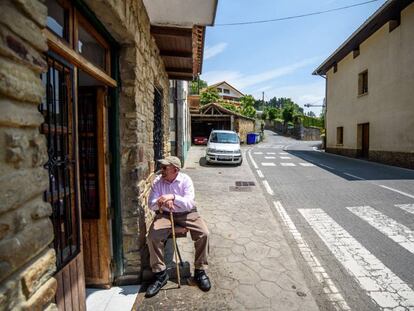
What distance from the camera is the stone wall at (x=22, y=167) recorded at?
1.14 metres

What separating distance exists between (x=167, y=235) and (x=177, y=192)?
0.54 metres

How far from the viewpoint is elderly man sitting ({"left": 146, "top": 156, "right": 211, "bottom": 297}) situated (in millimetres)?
3262

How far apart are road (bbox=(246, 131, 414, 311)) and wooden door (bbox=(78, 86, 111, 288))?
2.47m

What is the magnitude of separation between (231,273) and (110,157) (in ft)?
6.79

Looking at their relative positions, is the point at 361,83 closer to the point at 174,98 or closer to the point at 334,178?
the point at 334,178

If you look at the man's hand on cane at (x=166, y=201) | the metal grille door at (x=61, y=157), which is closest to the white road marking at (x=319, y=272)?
the man's hand on cane at (x=166, y=201)

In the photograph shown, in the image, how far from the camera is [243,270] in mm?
3695

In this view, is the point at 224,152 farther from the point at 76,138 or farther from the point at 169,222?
the point at 76,138

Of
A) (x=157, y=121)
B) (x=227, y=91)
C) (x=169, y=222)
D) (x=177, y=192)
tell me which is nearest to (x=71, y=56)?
(x=177, y=192)

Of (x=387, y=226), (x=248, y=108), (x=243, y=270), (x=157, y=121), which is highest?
(x=248, y=108)

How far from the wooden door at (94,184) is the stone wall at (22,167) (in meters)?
1.78

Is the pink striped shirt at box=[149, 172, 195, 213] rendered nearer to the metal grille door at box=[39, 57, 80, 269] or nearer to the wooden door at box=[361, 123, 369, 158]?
the metal grille door at box=[39, 57, 80, 269]

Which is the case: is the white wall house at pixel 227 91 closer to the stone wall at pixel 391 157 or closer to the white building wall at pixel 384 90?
the white building wall at pixel 384 90

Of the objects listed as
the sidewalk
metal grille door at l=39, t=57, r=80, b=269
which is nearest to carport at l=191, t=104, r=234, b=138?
the sidewalk
